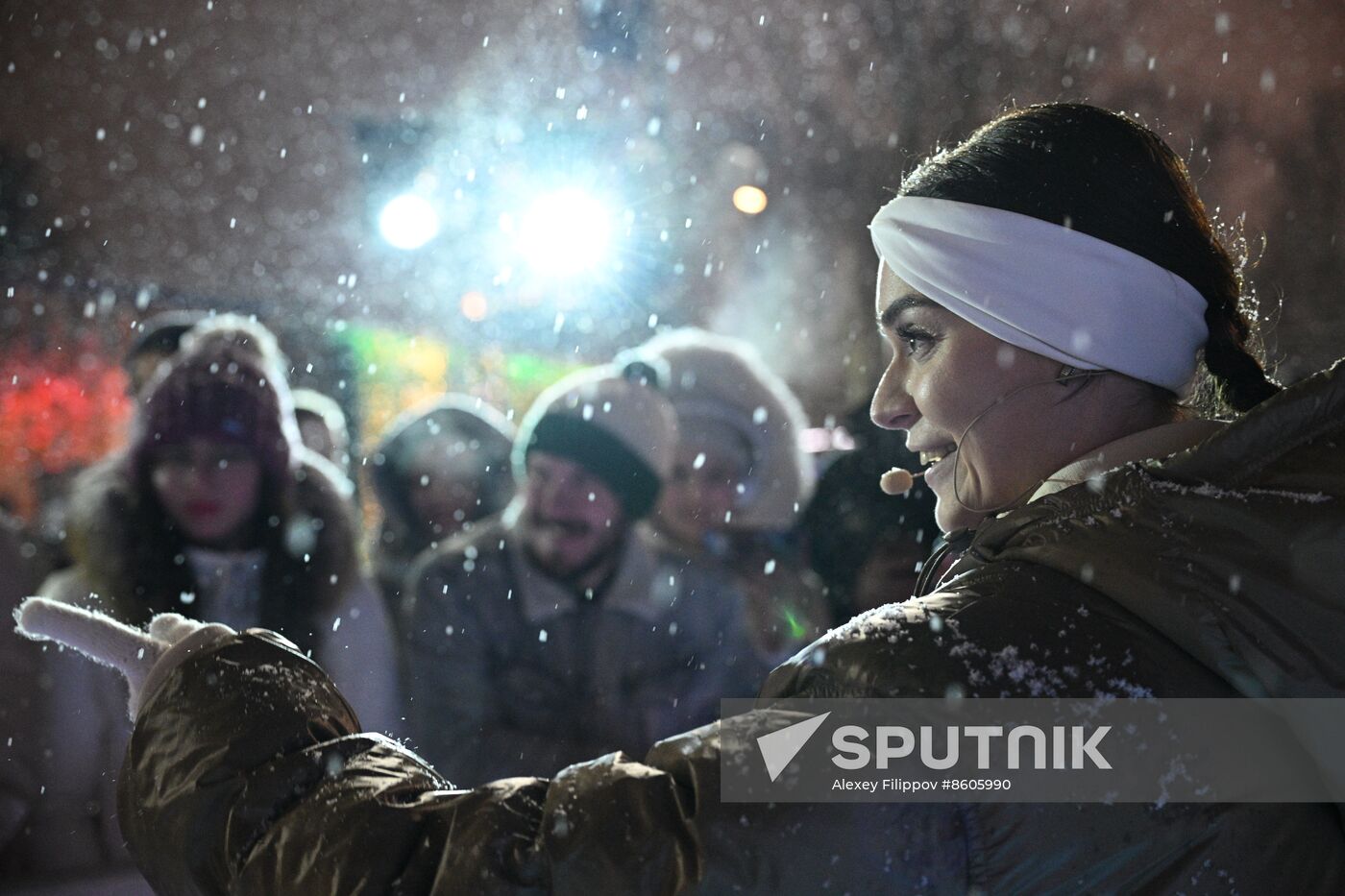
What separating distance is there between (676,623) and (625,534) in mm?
304

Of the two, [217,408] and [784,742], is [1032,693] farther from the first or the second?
[217,408]

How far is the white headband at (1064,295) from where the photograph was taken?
1.32 metres

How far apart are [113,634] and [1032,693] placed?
Result: 1082mm

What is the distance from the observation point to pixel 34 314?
30.6ft

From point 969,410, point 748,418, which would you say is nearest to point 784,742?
point 969,410

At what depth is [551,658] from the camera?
3.07m

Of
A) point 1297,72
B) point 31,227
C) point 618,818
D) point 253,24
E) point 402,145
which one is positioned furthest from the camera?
point 253,24

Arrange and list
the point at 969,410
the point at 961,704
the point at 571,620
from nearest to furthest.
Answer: the point at 961,704
the point at 969,410
the point at 571,620

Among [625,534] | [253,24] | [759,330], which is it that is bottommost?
[625,534]

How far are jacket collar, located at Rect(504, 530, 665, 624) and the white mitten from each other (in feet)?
5.65

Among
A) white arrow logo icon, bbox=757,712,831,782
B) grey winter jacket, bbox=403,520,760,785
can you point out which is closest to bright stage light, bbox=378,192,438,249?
grey winter jacket, bbox=403,520,760,785

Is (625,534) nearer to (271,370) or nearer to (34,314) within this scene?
(271,370)

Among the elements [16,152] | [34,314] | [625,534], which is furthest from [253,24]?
[625,534]

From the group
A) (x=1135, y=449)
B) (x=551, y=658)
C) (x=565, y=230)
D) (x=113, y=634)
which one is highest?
(x=565, y=230)
